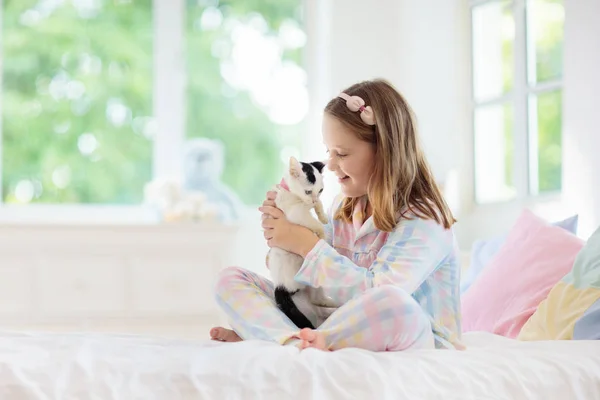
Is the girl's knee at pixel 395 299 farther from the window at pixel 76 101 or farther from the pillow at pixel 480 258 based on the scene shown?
the window at pixel 76 101

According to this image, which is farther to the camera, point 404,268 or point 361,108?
point 361,108

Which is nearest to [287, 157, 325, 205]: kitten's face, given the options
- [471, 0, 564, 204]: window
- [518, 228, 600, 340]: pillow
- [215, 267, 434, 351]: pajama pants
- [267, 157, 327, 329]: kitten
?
[267, 157, 327, 329]: kitten

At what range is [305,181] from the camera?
71.5 inches

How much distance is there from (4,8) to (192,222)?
1488mm

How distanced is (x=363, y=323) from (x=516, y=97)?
2084 millimetres

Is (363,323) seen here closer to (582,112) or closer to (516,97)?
(582,112)

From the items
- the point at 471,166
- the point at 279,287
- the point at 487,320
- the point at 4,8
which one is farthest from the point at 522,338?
the point at 4,8

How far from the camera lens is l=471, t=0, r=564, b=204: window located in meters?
3.27

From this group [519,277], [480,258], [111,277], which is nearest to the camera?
[519,277]

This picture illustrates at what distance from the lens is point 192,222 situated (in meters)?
3.78

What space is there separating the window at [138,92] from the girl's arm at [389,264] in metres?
2.66

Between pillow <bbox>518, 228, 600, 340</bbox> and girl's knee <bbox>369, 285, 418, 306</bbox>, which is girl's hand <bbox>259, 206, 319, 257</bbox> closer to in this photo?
girl's knee <bbox>369, 285, 418, 306</bbox>

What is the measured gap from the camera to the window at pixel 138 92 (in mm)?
4246

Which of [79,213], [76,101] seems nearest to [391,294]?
[79,213]
